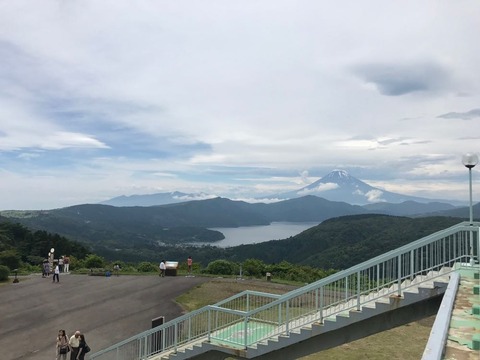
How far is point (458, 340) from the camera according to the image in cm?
456

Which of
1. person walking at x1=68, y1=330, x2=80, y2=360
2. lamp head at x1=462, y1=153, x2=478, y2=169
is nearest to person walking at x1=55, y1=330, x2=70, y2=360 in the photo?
person walking at x1=68, y1=330, x2=80, y2=360

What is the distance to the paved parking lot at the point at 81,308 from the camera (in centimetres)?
1482

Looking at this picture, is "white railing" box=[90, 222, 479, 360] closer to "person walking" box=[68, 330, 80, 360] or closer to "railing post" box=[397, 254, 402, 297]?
"railing post" box=[397, 254, 402, 297]

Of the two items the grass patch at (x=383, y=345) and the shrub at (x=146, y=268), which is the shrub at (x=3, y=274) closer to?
the shrub at (x=146, y=268)

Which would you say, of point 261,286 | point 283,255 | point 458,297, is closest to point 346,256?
point 283,255

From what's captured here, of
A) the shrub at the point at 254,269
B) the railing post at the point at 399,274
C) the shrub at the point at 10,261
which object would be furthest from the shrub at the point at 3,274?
the railing post at the point at 399,274

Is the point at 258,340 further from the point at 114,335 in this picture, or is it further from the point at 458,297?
the point at 114,335

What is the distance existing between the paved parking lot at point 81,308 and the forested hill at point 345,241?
6066 centimetres

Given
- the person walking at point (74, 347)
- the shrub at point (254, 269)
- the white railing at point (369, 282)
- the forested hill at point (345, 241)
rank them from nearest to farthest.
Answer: the white railing at point (369, 282) → the person walking at point (74, 347) → the shrub at point (254, 269) → the forested hill at point (345, 241)

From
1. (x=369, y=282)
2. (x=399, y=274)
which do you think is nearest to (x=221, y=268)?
(x=369, y=282)

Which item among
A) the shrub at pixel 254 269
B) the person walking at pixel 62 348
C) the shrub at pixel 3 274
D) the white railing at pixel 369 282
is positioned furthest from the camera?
the shrub at pixel 254 269

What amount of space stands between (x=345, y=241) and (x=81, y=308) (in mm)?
102011

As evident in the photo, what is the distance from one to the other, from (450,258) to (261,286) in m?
16.2

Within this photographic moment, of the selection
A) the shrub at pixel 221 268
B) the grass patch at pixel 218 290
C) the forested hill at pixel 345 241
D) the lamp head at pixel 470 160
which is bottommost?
the forested hill at pixel 345 241
